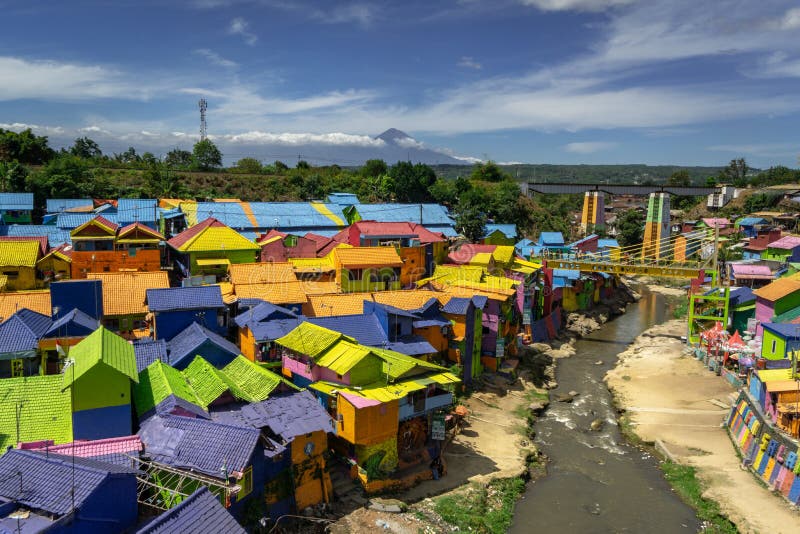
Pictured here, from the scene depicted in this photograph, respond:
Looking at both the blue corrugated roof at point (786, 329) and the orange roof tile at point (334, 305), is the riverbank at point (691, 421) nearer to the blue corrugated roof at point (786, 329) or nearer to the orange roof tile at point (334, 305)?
the blue corrugated roof at point (786, 329)

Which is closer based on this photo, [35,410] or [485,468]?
[35,410]

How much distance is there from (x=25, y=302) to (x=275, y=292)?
11.9 m

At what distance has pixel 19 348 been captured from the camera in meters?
23.2

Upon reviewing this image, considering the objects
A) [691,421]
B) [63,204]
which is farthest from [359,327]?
[63,204]

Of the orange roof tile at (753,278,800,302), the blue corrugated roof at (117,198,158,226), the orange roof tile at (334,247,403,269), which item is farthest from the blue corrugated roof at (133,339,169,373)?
the orange roof tile at (753,278,800,302)

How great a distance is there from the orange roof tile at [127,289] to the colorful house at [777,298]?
36.9 meters

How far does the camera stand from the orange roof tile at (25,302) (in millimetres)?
27594

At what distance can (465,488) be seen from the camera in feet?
77.9

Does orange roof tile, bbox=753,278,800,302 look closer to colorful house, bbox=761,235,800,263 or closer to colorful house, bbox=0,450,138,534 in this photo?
colorful house, bbox=761,235,800,263

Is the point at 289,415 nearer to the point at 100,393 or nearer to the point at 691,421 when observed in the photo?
the point at 100,393

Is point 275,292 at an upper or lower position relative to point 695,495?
upper

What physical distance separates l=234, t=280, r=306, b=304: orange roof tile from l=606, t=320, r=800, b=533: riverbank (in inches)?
755

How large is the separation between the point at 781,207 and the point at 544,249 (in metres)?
47.8

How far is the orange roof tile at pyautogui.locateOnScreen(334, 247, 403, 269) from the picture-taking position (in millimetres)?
36994
